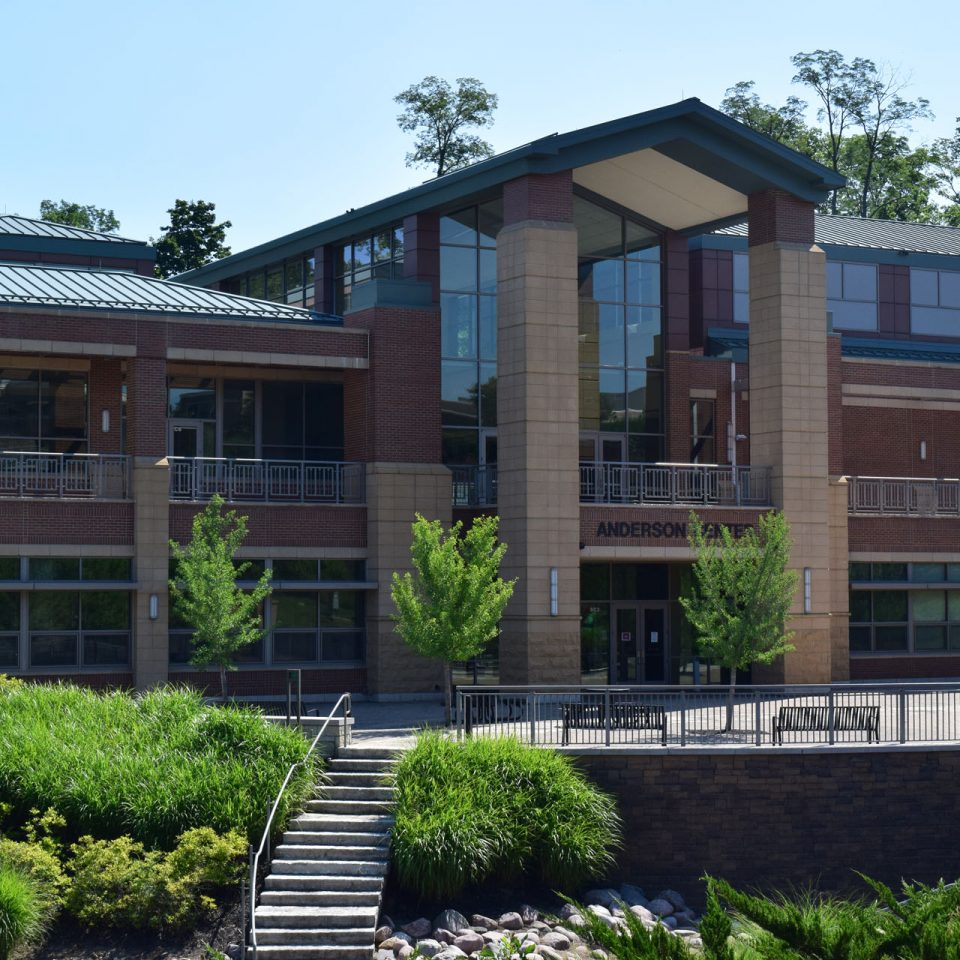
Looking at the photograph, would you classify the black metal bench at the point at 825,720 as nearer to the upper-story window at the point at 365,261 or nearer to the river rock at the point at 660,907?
the river rock at the point at 660,907

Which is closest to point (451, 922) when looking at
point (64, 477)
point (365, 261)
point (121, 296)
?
point (64, 477)

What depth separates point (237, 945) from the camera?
21.9m

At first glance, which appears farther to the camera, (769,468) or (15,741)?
(769,468)

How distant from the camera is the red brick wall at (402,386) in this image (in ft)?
122

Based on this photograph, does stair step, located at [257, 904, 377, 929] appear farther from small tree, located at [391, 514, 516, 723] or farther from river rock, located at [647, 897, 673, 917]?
small tree, located at [391, 514, 516, 723]

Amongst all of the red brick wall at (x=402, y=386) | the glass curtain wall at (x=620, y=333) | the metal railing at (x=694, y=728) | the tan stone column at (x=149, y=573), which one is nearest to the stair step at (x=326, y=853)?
the metal railing at (x=694, y=728)

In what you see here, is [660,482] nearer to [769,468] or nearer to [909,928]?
[769,468]

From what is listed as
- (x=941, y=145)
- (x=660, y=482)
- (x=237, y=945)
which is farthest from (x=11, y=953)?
(x=941, y=145)

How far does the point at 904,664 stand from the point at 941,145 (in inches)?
1923

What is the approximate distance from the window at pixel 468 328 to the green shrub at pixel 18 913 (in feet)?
62.3

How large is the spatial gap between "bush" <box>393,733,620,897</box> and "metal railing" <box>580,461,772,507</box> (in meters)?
13.5

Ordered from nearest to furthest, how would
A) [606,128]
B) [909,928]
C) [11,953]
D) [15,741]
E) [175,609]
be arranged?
[909,928], [11,953], [15,741], [175,609], [606,128]

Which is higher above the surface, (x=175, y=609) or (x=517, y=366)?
(x=517, y=366)

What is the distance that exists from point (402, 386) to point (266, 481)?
381 centimetres
